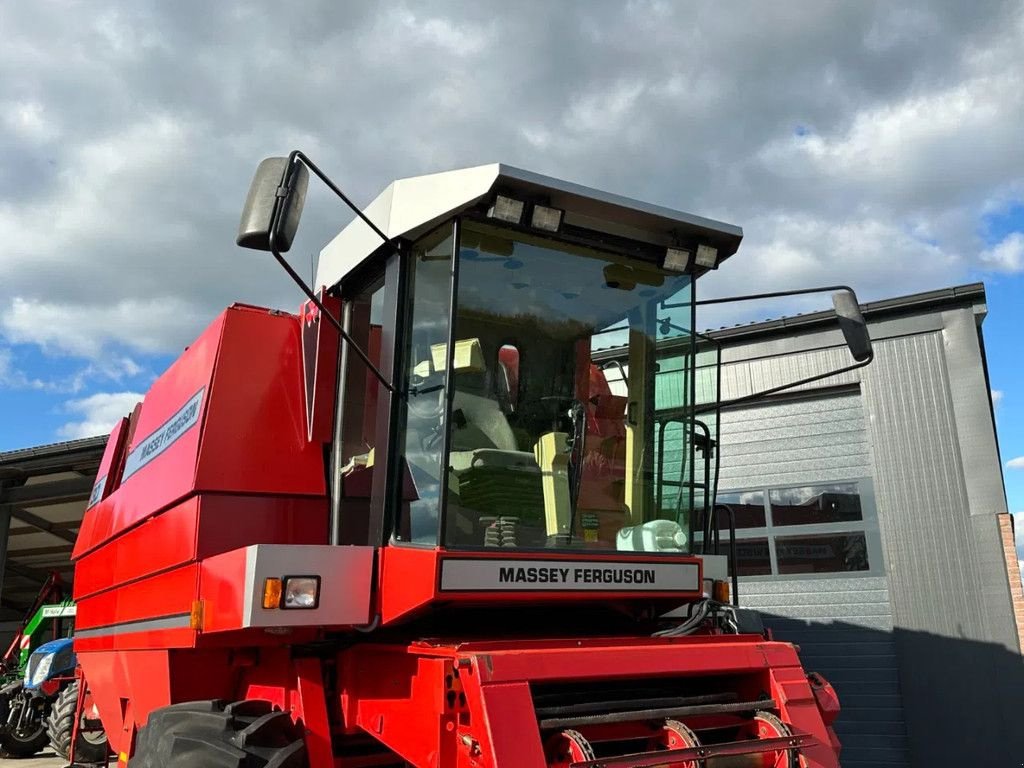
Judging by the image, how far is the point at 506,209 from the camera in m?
3.35

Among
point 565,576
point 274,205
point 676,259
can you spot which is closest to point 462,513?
point 565,576

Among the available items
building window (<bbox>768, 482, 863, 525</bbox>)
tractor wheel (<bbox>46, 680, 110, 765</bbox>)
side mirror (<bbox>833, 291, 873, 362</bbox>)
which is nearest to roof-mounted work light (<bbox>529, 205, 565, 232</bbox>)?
side mirror (<bbox>833, 291, 873, 362</bbox>)

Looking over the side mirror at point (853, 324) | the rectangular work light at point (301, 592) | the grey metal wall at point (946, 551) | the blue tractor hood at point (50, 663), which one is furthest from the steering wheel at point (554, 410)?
the blue tractor hood at point (50, 663)

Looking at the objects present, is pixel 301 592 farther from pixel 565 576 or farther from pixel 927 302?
pixel 927 302

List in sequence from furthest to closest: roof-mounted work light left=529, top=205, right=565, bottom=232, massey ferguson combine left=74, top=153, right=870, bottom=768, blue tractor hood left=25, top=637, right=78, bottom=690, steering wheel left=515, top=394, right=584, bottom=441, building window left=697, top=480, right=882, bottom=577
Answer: blue tractor hood left=25, top=637, right=78, bottom=690, building window left=697, top=480, right=882, bottom=577, steering wheel left=515, top=394, right=584, bottom=441, roof-mounted work light left=529, top=205, right=565, bottom=232, massey ferguson combine left=74, top=153, right=870, bottom=768

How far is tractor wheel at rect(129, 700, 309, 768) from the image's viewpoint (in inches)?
124

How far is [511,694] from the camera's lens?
2.72 meters

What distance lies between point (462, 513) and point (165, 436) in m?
2.27

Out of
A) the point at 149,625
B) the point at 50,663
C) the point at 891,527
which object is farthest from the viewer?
the point at 50,663

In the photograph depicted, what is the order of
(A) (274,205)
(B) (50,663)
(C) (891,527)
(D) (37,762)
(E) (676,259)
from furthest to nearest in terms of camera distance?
(B) (50,663)
(D) (37,762)
(C) (891,527)
(E) (676,259)
(A) (274,205)

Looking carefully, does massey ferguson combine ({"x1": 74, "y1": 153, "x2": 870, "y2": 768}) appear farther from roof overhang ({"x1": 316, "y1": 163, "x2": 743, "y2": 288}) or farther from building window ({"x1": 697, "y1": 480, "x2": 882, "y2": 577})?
building window ({"x1": 697, "y1": 480, "x2": 882, "y2": 577})

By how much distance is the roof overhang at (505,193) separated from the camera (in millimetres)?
3330

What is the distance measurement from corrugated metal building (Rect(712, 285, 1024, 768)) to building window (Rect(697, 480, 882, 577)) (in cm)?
1

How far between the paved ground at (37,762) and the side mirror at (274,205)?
34.9 ft
